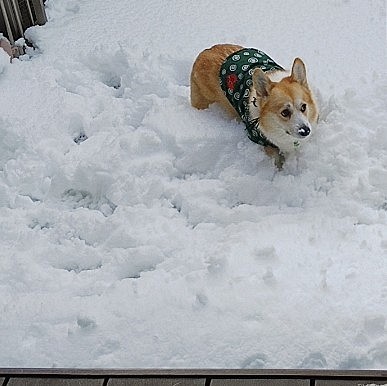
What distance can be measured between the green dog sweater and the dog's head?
0.16 feet

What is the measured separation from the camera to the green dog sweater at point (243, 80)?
2621mm

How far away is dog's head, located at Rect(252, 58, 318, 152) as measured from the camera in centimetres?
248

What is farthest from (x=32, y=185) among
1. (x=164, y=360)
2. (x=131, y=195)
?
(x=164, y=360)

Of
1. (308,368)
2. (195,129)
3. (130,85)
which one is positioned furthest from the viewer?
(130,85)

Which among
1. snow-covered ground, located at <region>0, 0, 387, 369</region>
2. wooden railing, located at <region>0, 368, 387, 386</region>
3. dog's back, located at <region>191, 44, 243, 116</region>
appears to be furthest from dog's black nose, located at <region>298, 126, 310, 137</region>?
wooden railing, located at <region>0, 368, 387, 386</region>

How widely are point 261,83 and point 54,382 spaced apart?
1.23 meters

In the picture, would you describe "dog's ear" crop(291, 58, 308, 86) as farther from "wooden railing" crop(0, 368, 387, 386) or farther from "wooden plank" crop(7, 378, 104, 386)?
"wooden plank" crop(7, 378, 104, 386)

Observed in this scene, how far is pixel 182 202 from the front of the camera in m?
2.44

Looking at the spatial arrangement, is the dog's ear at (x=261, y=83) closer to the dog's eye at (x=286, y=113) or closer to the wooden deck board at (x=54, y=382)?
the dog's eye at (x=286, y=113)

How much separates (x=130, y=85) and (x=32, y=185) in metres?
0.65

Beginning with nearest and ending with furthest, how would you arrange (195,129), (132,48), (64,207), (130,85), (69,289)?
(69,289)
(64,207)
(195,129)
(130,85)
(132,48)

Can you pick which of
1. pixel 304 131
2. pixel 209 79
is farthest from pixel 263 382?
pixel 209 79

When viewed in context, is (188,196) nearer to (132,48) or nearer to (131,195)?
(131,195)

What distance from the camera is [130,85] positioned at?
3.02 m
